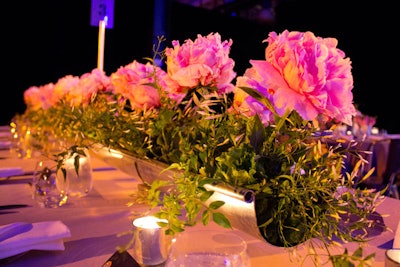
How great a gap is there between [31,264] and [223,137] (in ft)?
1.46

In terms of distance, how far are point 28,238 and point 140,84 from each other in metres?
0.46

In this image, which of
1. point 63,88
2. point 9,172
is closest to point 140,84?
point 9,172

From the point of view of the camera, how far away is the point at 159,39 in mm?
951

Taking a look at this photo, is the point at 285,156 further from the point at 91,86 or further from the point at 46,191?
the point at 91,86

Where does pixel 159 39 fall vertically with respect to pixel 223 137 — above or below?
above

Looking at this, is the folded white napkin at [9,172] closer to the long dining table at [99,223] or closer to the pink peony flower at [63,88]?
the long dining table at [99,223]

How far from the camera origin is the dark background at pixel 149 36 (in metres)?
5.84

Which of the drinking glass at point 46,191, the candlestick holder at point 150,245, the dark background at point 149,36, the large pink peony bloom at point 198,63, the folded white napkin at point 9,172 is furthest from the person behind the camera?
the dark background at point 149,36

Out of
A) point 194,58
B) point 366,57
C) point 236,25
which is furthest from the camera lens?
point 236,25

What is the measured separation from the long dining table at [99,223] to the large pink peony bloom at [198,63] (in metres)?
0.30

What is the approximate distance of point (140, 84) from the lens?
110 cm

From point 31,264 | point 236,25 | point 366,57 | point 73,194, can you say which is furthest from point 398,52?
point 31,264

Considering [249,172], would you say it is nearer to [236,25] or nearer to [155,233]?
[155,233]

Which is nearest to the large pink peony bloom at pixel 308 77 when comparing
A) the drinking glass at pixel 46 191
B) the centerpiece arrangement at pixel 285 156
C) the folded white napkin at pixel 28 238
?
the centerpiece arrangement at pixel 285 156
